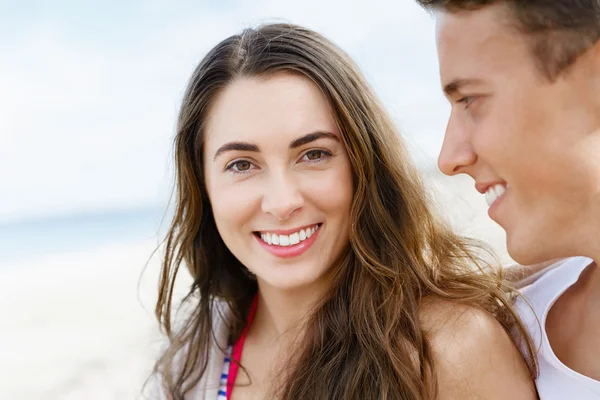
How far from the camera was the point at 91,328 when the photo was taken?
7.93 m

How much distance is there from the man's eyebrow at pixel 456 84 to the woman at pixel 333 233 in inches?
27.4

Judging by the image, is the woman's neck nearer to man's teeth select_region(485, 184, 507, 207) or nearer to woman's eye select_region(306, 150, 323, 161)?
woman's eye select_region(306, 150, 323, 161)

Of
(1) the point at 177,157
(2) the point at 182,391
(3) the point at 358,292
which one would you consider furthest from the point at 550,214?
(2) the point at 182,391

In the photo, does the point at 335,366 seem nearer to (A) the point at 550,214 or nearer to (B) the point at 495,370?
(B) the point at 495,370

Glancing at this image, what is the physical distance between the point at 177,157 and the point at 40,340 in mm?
5423

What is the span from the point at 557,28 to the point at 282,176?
4.16 ft

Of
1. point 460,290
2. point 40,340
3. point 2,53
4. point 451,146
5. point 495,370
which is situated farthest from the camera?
point 2,53

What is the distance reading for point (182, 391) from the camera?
3.42 meters

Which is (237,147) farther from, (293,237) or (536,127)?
(536,127)

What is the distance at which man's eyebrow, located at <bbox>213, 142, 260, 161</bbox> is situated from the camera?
2846 millimetres

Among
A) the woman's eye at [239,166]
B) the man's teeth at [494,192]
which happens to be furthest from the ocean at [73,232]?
the man's teeth at [494,192]

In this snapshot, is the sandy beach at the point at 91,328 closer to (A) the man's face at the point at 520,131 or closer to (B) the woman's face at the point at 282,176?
(B) the woman's face at the point at 282,176

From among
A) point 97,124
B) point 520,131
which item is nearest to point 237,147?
point 520,131

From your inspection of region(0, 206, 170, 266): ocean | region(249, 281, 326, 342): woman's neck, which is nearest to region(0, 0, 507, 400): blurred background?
region(0, 206, 170, 266): ocean
